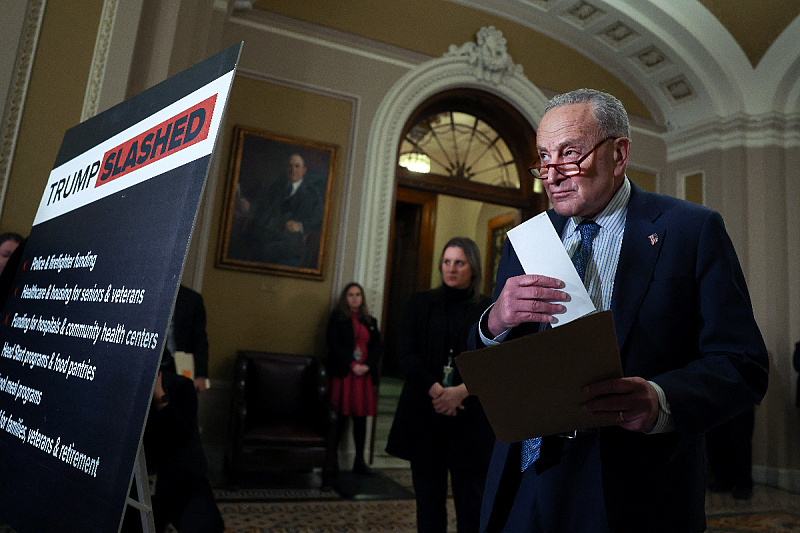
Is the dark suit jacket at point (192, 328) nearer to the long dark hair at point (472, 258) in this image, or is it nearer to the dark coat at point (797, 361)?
the long dark hair at point (472, 258)

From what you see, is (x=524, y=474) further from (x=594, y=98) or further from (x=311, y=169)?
(x=311, y=169)

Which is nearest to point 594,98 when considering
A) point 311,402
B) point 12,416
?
point 12,416

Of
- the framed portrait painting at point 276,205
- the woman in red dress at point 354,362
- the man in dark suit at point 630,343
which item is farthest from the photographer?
the framed portrait painting at point 276,205

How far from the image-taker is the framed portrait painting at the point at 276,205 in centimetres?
527


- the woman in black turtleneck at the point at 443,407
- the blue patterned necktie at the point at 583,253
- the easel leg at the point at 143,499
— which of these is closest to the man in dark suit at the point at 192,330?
the woman in black turtleneck at the point at 443,407

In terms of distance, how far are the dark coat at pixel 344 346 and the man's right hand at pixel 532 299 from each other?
13.0 ft

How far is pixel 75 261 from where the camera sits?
A: 4.55ft

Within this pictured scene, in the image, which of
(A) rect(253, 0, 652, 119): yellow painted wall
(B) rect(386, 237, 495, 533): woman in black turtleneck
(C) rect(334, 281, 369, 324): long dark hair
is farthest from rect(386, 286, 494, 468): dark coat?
(A) rect(253, 0, 652, 119): yellow painted wall

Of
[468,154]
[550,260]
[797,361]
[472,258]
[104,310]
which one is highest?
[468,154]

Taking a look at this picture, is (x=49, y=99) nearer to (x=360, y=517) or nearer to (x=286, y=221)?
(x=286, y=221)

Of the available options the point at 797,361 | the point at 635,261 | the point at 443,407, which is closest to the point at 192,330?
the point at 443,407

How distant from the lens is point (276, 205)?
5.41 metres

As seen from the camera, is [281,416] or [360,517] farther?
[281,416]

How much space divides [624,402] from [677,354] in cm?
25
